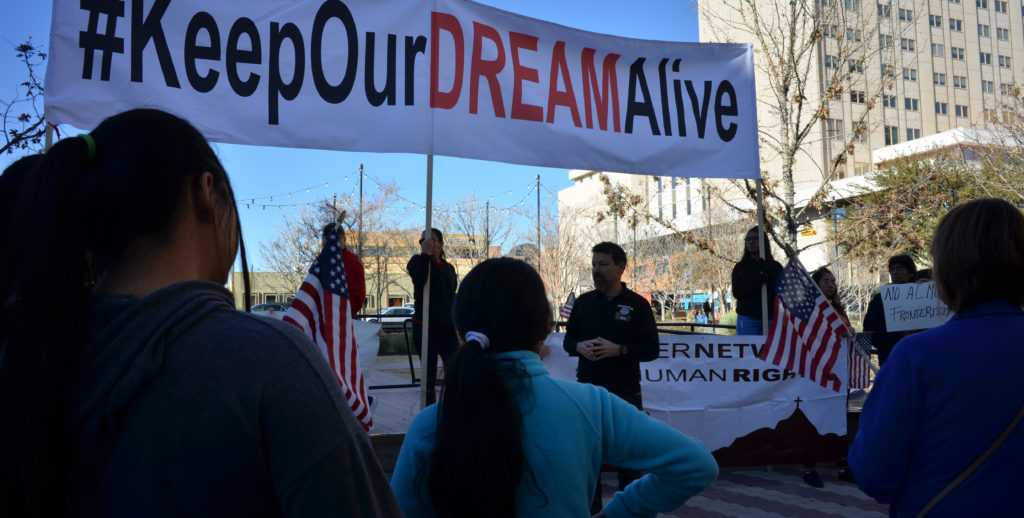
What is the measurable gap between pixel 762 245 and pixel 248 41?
4826 millimetres

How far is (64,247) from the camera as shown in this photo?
1.05 meters

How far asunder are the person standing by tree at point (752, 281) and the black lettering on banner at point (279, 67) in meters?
4.26

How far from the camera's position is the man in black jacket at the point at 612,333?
5078mm

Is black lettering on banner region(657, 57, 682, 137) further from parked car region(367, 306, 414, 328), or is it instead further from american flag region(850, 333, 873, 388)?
parked car region(367, 306, 414, 328)

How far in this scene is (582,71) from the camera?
6363 mm

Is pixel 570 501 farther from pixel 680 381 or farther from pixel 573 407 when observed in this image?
pixel 680 381

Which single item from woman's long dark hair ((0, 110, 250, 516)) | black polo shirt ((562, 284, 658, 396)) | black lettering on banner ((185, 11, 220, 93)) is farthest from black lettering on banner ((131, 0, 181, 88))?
woman's long dark hair ((0, 110, 250, 516))

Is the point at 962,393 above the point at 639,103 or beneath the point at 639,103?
beneath

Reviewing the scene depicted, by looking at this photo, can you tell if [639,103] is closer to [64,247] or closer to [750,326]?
[750,326]

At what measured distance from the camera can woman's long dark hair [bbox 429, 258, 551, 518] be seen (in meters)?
1.85

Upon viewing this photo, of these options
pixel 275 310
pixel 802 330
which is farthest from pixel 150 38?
pixel 802 330

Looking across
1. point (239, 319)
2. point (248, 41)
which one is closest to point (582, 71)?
point (248, 41)

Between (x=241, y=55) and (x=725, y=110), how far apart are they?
4300 mm

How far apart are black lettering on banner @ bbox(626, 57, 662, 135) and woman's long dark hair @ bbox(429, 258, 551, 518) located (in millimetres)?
4651
